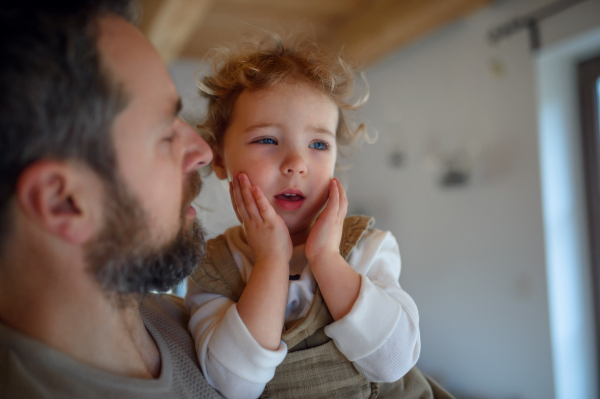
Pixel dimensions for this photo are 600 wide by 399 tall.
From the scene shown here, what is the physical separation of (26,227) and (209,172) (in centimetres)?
75

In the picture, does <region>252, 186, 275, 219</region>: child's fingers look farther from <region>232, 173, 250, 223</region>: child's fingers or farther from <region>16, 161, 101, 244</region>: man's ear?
<region>16, 161, 101, 244</region>: man's ear

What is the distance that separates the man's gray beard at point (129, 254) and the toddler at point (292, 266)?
0.17 metres

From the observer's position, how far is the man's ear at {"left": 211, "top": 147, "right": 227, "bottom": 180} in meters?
1.28

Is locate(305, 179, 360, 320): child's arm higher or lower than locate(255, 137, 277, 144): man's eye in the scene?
lower

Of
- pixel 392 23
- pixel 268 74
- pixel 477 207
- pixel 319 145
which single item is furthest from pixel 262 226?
pixel 392 23

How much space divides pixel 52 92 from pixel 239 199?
1.56 ft

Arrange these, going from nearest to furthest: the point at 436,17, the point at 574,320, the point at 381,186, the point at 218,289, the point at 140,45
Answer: the point at 140,45 → the point at 218,289 → the point at 574,320 → the point at 436,17 → the point at 381,186

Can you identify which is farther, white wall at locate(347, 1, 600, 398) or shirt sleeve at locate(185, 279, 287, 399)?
white wall at locate(347, 1, 600, 398)

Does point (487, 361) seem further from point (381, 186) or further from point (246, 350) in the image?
point (246, 350)

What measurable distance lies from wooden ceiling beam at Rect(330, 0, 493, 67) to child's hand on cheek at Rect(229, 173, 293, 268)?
2003 mm

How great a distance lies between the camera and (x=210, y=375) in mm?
891

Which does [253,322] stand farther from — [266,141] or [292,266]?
[266,141]

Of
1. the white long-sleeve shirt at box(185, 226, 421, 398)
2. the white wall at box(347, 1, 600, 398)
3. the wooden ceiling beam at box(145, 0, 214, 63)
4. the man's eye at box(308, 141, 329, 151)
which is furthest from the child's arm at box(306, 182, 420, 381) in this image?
the wooden ceiling beam at box(145, 0, 214, 63)

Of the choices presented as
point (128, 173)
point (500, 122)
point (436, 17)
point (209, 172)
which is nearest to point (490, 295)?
point (500, 122)
